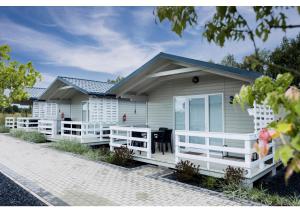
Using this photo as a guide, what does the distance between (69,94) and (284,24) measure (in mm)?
13974

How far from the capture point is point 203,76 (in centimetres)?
780

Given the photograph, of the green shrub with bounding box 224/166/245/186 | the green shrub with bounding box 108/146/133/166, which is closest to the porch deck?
the green shrub with bounding box 224/166/245/186

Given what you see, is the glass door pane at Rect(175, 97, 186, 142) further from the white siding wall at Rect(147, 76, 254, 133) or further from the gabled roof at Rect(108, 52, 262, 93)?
the gabled roof at Rect(108, 52, 262, 93)

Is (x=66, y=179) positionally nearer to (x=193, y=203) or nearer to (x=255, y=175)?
(x=193, y=203)

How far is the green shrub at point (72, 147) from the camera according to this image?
9156mm

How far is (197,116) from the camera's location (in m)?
7.96

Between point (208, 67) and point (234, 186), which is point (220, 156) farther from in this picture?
point (208, 67)

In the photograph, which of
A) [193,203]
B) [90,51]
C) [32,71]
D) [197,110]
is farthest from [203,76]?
[32,71]

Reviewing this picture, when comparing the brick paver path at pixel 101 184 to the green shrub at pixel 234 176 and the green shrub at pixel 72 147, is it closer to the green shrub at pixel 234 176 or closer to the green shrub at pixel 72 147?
the green shrub at pixel 234 176

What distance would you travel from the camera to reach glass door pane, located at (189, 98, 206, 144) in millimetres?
7828

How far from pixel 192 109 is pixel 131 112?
20.8 ft

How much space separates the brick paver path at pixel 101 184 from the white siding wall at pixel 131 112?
591 cm

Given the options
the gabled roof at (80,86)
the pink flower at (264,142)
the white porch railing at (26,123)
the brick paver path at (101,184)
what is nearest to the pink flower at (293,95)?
the pink flower at (264,142)

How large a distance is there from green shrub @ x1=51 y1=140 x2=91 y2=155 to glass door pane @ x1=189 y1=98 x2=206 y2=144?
4.02 meters
